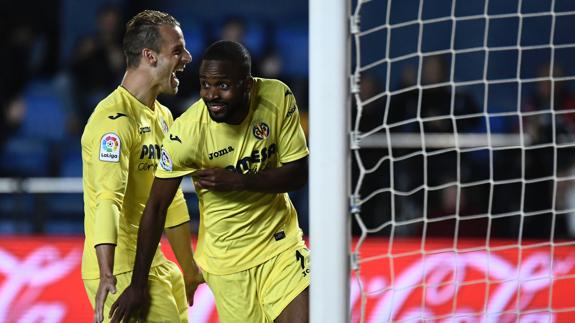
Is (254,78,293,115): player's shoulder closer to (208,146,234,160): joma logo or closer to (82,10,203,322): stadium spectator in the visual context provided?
(208,146,234,160): joma logo

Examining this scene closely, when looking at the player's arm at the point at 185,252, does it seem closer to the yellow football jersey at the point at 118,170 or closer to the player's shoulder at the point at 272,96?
the yellow football jersey at the point at 118,170

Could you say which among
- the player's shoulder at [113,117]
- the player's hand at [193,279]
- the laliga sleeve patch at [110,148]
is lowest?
the player's hand at [193,279]

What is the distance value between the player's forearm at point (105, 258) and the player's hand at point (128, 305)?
4.8 inches

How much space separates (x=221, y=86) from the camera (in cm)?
359

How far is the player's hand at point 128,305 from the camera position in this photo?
140 inches

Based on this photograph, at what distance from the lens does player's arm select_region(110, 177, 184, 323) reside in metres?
Result: 3.58

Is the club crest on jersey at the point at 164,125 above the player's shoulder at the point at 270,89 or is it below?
below

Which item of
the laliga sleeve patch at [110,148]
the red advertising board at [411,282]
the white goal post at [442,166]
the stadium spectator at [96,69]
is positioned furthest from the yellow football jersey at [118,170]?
the stadium spectator at [96,69]

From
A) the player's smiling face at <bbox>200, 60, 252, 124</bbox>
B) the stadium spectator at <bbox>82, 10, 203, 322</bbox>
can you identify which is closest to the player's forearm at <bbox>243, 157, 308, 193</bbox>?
the player's smiling face at <bbox>200, 60, 252, 124</bbox>

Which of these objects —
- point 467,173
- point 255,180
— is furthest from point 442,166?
point 255,180

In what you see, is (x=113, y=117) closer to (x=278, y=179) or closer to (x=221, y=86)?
(x=221, y=86)

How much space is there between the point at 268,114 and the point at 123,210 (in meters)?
0.65

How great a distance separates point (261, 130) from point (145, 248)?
24.2 inches

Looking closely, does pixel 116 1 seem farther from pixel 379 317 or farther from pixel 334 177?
pixel 334 177
